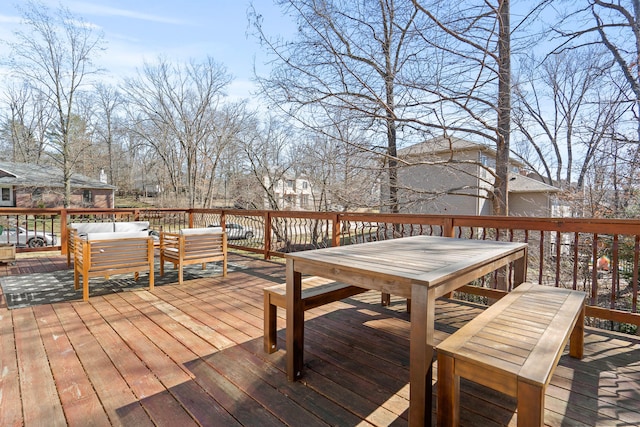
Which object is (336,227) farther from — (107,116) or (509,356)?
(107,116)

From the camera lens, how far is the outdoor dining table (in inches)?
56.7

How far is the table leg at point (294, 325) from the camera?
1.98 metres

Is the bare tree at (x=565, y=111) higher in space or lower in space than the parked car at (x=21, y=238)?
higher

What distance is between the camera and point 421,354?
144 centimetres

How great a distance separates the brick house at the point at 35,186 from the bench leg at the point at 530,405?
21.9 m

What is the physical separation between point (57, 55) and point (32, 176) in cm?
898

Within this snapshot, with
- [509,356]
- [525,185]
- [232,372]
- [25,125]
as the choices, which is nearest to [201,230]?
[232,372]

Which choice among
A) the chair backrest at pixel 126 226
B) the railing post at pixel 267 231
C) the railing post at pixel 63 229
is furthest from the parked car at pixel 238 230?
the railing post at pixel 63 229

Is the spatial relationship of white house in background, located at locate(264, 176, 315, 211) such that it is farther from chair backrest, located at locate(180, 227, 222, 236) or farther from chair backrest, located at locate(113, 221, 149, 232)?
chair backrest, located at locate(180, 227, 222, 236)

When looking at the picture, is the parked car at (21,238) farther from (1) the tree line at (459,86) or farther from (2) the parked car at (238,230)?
(1) the tree line at (459,86)

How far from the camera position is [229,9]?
607cm

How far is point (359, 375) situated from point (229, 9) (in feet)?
21.7

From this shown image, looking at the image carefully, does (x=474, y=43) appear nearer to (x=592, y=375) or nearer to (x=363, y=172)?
(x=363, y=172)

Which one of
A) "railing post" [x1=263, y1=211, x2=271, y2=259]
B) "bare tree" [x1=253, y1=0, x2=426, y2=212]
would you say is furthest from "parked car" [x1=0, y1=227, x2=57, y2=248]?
"bare tree" [x1=253, y1=0, x2=426, y2=212]
